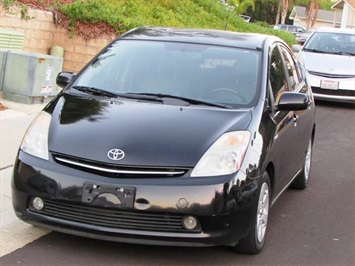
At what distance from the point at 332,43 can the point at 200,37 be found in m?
9.38

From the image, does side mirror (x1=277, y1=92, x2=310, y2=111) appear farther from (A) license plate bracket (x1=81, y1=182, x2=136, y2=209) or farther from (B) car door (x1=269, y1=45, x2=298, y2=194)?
(A) license plate bracket (x1=81, y1=182, x2=136, y2=209)

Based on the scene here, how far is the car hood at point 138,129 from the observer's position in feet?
14.0

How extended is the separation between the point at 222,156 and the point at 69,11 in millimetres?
9367

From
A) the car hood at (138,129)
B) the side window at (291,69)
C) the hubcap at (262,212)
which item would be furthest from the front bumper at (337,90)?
the car hood at (138,129)

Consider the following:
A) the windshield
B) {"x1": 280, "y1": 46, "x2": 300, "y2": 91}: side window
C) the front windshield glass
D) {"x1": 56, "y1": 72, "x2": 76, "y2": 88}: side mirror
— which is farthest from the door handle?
the front windshield glass

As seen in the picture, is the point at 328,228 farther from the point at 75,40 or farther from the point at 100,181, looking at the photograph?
the point at 75,40

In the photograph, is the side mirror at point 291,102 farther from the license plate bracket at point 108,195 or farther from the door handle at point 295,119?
the license plate bracket at point 108,195

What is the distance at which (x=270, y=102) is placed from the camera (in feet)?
17.1

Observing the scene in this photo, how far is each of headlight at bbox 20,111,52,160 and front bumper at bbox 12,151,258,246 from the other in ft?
0.36

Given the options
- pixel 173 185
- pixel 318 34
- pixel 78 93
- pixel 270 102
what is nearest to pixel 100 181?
pixel 173 185

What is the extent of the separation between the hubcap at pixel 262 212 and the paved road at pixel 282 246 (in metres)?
0.16

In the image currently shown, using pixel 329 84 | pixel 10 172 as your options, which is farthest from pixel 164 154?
pixel 329 84

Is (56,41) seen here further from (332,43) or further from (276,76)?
(276,76)

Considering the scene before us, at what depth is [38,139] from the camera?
181 inches
